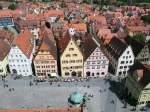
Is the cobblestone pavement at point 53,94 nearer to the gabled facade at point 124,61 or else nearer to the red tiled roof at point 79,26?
the gabled facade at point 124,61

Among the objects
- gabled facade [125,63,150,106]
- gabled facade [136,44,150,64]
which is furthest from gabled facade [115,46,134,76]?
gabled facade [125,63,150,106]

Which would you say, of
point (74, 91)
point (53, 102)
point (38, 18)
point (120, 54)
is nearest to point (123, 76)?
point (120, 54)

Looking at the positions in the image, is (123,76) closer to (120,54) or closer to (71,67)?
(120,54)

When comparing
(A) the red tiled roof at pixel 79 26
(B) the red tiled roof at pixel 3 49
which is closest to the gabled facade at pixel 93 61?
(B) the red tiled roof at pixel 3 49

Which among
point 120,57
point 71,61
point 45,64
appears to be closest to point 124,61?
point 120,57

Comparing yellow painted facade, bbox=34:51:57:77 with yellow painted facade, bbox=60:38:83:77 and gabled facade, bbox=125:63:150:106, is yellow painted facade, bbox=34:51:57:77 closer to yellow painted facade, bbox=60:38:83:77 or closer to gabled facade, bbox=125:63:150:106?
yellow painted facade, bbox=60:38:83:77

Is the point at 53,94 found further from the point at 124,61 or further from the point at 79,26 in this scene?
the point at 79,26
